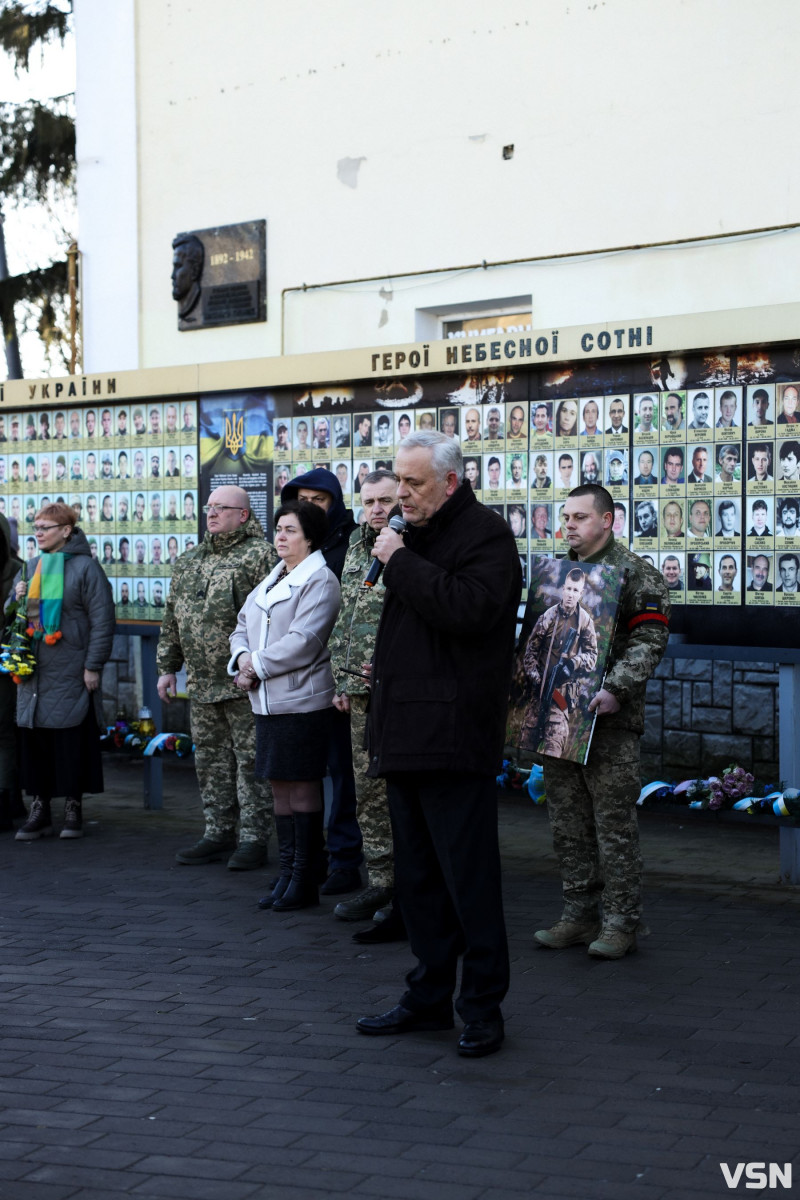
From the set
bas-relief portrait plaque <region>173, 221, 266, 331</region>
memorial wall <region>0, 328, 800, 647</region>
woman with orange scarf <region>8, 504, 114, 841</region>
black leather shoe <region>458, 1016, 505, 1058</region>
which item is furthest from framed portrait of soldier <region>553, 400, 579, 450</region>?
bas-relief portrait plaque <region>173, 221, 266, 331</region>

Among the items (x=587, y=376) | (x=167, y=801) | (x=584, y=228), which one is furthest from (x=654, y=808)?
(x=584, y=228)

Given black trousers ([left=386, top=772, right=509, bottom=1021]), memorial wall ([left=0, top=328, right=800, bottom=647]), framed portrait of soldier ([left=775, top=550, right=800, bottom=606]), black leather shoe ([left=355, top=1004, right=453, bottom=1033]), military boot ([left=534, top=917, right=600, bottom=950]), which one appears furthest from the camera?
memorial wall ([left=0, top=328, right=800, bottom=647])

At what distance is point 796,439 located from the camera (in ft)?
22.6

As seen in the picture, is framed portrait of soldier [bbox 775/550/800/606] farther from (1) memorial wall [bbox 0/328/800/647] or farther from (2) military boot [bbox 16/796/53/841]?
(2) military boot [bbox 16/796/53/841]

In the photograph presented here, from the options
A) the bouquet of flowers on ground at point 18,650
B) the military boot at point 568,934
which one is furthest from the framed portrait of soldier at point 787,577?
the bouquet of flowers on ground at point 18,650

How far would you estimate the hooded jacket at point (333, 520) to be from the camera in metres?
7.02

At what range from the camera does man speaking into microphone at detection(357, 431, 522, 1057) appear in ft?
14.9

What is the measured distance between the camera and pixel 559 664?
5762 mm

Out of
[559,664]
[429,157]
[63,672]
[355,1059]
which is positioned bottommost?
[355,1059]

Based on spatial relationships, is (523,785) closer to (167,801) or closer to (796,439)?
(796,439)

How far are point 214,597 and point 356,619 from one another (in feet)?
5.08

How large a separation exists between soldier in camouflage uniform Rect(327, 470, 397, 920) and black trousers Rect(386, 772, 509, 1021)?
139 centimetres

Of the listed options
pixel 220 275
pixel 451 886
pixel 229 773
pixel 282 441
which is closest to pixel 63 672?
pixel 229 773

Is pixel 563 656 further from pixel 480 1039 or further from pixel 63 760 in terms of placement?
pixel 63 760
